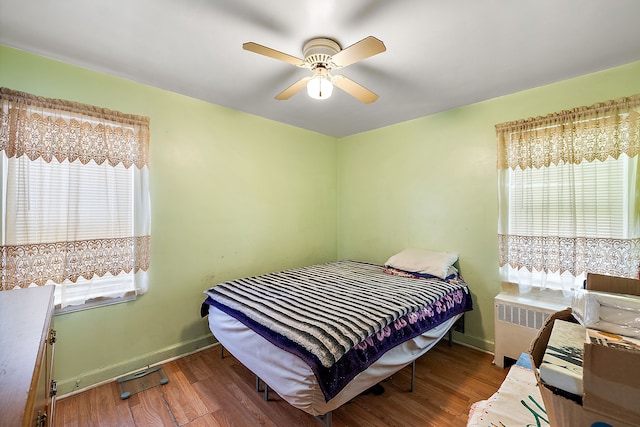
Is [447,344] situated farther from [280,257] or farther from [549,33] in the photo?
[549,33]

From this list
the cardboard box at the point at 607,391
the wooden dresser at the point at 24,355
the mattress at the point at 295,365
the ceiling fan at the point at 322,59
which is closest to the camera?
the cardboard box at the point at 607,391

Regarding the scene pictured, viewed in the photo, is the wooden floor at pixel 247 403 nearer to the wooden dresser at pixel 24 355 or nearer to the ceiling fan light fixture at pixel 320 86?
the wooden dresser at pixel 24 355

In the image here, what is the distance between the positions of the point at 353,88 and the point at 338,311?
5.15ft

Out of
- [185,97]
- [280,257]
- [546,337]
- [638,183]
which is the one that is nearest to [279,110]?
[185,97]

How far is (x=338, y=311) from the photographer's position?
5.89 feet

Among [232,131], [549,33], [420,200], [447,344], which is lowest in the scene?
[447,344]

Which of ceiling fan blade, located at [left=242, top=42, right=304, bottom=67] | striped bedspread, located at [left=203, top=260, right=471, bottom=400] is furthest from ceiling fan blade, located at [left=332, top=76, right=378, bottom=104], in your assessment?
striped bedspread, located at [left=203, top=260, right=471, bottom=400]

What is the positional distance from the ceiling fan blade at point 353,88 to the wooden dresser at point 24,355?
197 cm

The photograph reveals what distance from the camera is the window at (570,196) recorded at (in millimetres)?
1946

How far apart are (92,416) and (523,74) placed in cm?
397

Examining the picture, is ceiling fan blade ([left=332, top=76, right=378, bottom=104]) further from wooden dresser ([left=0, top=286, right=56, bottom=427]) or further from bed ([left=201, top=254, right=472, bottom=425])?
wooden dresser ([left=0, top=286, right=56, bottom=427])

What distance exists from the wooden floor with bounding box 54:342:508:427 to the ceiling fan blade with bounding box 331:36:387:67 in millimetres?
2249

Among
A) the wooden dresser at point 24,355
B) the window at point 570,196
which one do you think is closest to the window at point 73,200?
the wooden dresser at point 24,355

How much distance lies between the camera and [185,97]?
8.31 ft
